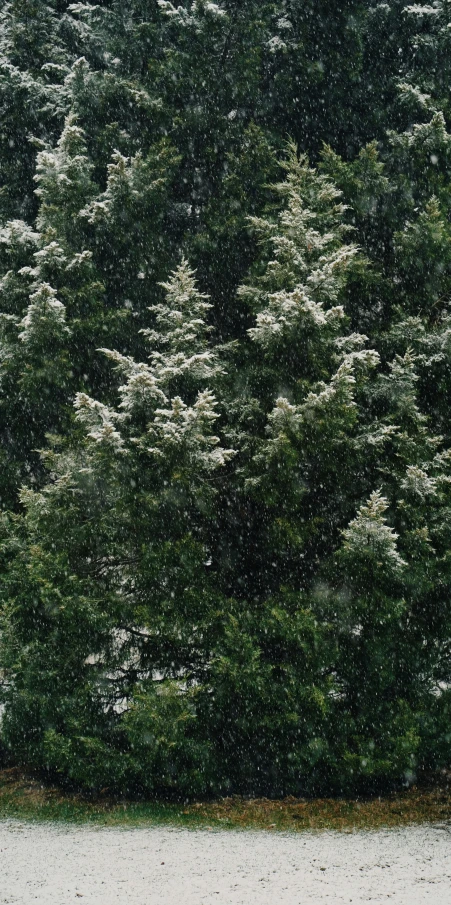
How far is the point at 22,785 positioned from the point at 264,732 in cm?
281

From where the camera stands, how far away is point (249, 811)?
7.19m

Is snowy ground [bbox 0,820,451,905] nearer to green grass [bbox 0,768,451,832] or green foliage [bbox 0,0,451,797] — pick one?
green grass [bbox 0,768,451,832]

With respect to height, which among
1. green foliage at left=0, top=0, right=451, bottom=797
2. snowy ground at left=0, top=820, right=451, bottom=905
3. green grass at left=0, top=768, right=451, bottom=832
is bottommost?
snowy ground at left=0, top=820, right=451, bottom=905

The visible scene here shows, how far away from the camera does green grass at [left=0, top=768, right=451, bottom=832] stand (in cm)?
691

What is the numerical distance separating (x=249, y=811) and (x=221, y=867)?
1281 millimetres

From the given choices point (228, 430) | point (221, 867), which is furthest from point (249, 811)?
point (228, 430)

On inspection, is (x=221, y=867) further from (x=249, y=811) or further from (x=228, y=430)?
(x=228, y=430)

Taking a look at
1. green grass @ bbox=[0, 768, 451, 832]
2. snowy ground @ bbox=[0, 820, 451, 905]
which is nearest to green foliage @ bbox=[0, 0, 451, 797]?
green grass @ bbox=[0, 768, 451, 832]

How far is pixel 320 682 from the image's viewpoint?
7.25 m

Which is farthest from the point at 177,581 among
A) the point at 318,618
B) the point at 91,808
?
the point at 91,808

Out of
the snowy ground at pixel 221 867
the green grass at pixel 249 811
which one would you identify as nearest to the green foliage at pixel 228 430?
the green grass at pixel 249 811

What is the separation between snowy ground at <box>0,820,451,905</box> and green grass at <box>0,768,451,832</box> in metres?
0.22

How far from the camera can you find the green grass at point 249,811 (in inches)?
272

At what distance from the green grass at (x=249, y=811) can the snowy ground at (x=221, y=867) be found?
215mm
